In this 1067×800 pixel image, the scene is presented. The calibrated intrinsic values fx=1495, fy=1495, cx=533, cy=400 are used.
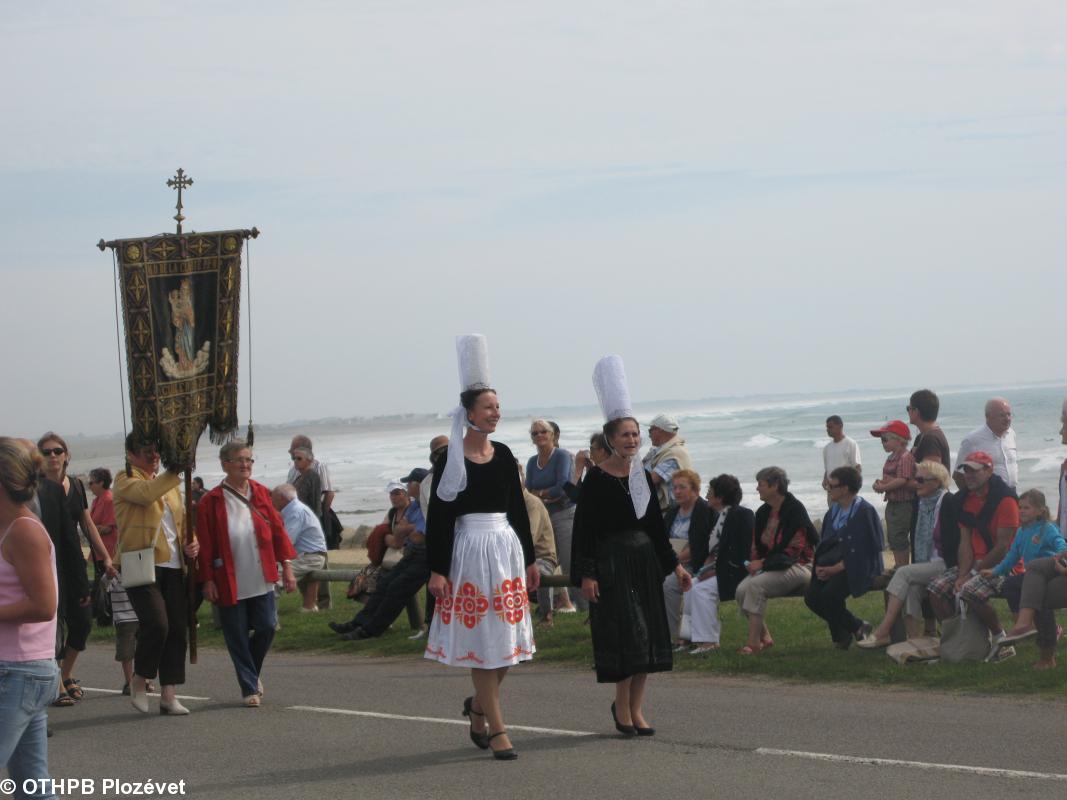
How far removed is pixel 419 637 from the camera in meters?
14.0

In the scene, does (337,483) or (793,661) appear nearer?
(793,661)

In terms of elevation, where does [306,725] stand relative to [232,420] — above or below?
below

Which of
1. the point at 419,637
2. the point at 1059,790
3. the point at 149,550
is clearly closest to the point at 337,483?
the point at 419,637

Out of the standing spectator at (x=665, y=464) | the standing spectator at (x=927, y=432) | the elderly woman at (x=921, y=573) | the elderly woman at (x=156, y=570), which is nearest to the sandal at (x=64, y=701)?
the elderly woman at (x=156, y=570)

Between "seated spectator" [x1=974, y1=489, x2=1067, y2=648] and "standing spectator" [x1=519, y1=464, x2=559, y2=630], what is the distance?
163 inches

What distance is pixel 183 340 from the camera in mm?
10266

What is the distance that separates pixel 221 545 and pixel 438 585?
2.55m

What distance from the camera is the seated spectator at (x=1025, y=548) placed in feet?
34.8

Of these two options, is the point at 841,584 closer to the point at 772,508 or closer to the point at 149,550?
the point at 772,508

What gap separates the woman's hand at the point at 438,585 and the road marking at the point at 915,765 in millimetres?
1938

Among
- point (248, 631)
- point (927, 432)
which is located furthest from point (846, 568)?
point (248, 631)

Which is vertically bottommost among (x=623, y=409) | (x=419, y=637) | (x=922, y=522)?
(x=419, y=637)

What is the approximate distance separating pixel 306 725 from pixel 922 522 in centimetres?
527

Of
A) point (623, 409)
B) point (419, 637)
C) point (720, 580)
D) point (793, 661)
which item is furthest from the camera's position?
point (419, 637)
